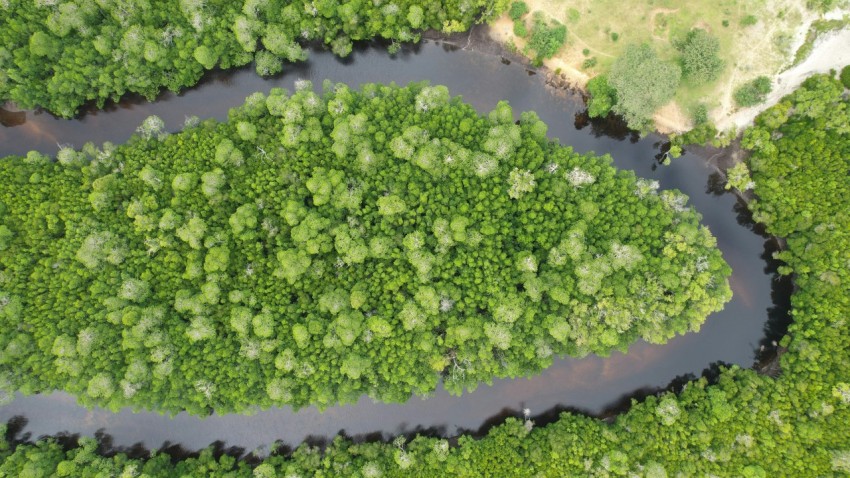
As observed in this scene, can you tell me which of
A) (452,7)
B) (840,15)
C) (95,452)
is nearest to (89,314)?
(95,452)

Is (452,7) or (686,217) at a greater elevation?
(452,7)

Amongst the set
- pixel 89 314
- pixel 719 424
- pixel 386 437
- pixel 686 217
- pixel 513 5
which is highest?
pixel 513 5

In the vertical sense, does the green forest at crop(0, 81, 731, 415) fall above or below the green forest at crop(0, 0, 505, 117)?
below

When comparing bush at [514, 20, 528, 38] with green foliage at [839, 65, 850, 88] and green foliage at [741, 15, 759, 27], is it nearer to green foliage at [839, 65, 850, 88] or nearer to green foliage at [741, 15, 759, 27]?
green foliage at [741, 15, 759, 27]

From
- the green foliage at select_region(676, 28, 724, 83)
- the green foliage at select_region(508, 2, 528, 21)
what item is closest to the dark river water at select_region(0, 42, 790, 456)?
the green foliage at select_region(508, 2, 528, 21)

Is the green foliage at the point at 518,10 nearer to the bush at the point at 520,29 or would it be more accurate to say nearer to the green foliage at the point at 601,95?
the bush at the point at 520,29

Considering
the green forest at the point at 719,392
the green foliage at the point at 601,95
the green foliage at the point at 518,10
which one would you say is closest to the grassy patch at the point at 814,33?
the green forest at the point at 719,392

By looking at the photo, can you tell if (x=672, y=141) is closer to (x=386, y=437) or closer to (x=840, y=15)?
(x=840, y=15)
